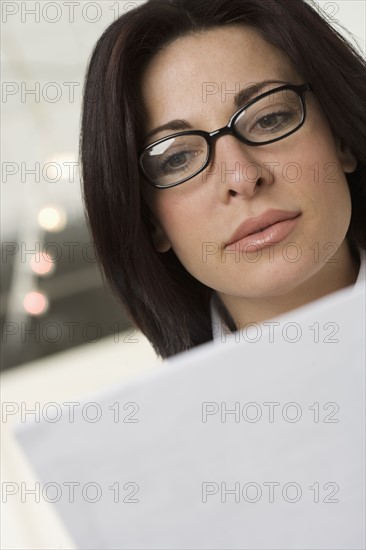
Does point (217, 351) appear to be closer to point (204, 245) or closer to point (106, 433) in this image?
point (106, 433)

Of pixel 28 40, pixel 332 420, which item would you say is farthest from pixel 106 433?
pixel 28 40

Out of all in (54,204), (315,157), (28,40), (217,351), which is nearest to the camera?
(217,351)

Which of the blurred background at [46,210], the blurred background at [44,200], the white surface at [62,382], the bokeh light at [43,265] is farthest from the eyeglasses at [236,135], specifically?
the bokeh light at [43,265]

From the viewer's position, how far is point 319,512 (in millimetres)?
472

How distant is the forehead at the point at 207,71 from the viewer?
38.4 inches

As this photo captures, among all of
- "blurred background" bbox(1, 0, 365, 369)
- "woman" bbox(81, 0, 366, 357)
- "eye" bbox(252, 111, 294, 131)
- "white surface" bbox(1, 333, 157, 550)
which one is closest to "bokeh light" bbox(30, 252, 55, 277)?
"blurred background" bbox(1, 0, 365, 369)

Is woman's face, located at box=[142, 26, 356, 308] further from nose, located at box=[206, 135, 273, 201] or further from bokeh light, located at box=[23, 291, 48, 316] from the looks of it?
bokeh light, located at box=[23, 291, 48, 316]

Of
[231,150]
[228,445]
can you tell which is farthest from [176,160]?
[228,445]

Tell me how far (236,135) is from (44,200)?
2.95 metres

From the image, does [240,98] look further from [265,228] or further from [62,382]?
[62,382]

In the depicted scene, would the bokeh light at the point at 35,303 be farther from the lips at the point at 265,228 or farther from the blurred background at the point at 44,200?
the lips at the point at 265,228

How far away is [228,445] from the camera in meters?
0.44

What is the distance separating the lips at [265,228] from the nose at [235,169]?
40 millimetres

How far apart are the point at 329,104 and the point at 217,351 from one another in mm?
727
